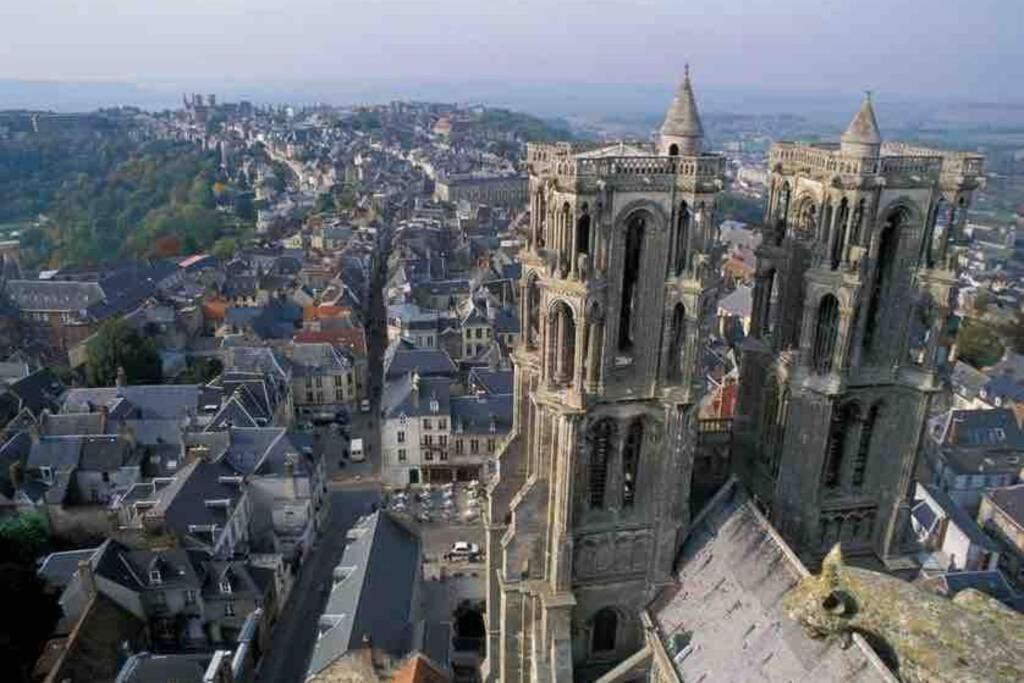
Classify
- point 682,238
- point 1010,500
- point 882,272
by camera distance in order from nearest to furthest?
1. point 682,238
2. point 882,272
3. point 1010,500

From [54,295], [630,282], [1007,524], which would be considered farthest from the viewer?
[54,295]

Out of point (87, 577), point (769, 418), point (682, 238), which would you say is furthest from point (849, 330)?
point (87, 577)

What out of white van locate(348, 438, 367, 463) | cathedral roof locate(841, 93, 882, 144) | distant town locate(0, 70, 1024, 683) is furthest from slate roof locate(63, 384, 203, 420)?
cathedral roof locate(841, 93, 882, 144)

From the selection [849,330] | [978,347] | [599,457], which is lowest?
[978,347]

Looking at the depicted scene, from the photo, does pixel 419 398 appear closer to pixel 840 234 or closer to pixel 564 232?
pixel 564 232

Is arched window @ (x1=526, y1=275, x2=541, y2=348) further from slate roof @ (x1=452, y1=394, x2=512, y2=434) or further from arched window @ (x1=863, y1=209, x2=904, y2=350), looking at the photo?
slate roof @ (x1=452, y1=394, x2=512, y2=434)

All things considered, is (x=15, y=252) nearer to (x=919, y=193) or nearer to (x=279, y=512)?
(x=279, y=512)
